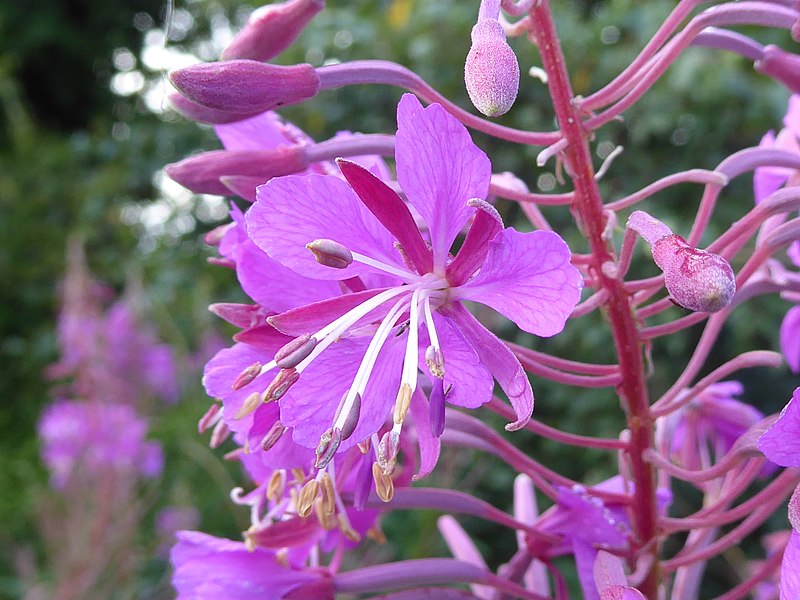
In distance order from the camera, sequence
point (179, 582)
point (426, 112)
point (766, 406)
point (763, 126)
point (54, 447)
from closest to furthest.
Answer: point (426, 112) < point (179, 582) < point (763, 126) < point (766, 406) < point (54, 447)

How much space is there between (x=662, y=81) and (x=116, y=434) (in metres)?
2.73

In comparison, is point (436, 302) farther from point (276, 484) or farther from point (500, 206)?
point (500, 206)

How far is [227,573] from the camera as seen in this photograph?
0.94 meters

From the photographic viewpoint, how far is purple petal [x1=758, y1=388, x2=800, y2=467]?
705mm

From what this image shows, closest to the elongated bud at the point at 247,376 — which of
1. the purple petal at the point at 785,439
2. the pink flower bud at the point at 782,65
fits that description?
the purple petal at the point at 785,439

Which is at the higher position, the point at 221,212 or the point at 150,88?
the point at 150,88

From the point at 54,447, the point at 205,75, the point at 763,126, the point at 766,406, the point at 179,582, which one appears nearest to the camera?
the point at 205,75

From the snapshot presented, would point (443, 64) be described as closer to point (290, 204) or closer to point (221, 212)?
point (221, 212)

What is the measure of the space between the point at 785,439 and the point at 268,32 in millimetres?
724

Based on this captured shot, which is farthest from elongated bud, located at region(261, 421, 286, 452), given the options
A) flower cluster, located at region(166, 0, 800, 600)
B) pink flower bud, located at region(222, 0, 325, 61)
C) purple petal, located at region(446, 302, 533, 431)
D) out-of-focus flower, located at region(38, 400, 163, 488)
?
out-of-focus flower, located at region(38, 400, 163, 488)

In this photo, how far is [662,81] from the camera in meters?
3.21

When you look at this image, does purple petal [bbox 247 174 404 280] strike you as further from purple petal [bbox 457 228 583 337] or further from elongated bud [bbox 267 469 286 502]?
elongated bud [bbox 267 469 286 502]

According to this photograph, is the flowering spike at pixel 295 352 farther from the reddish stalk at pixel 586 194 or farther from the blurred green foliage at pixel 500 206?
the blurred green foliage at pixel 500 206

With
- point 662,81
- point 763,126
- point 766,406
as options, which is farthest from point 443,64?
point 766,406
